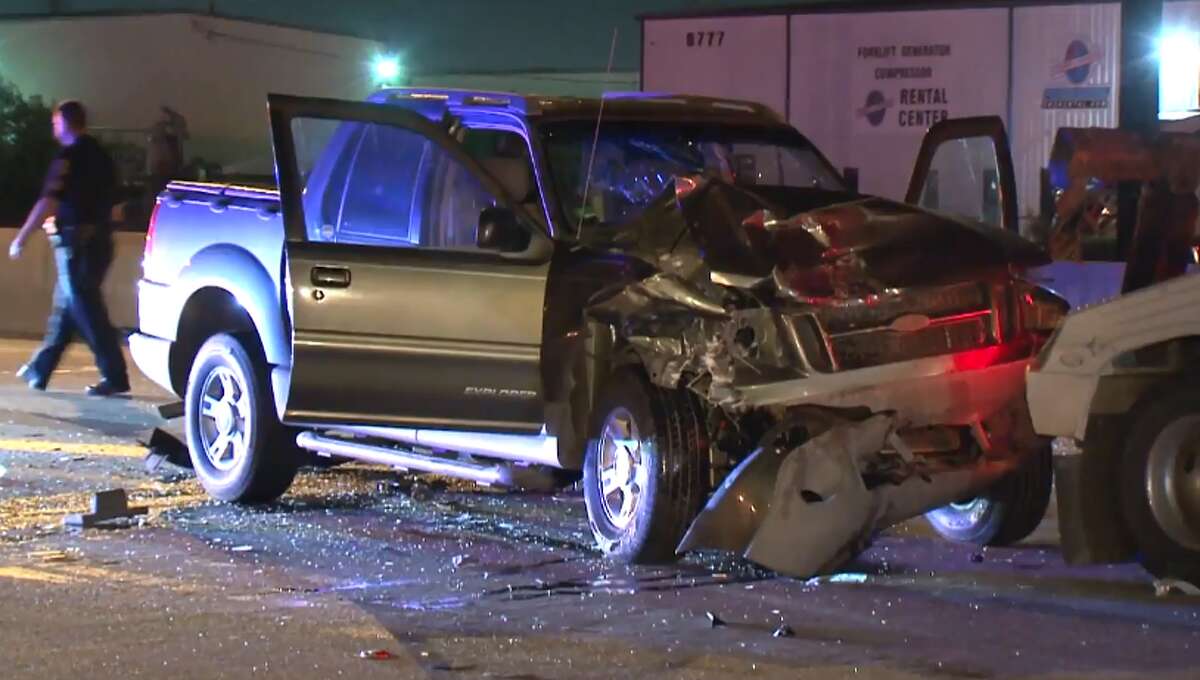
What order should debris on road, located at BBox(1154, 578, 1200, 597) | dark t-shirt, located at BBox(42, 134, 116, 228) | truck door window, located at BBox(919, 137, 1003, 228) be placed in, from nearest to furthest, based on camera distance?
debris on road, located at BBox(1154, 578, 1200, 597)
truck door window, located at BBox(919, 137, 1003, 228)
dark t-shirt, located at BBox(42, 134, 116, 228)

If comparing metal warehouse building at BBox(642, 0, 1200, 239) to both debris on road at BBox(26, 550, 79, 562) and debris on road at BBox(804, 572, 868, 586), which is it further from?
debris on road at BBox(26, 550, 79, 562)

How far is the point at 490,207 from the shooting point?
774 centimetres

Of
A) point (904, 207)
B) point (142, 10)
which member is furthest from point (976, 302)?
point (142, 10)

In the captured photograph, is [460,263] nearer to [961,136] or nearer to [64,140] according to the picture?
[961,136]

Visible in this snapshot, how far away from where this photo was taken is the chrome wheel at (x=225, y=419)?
8.73 m

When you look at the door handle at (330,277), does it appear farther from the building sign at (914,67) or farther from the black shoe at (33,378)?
the building sign at (914,67)

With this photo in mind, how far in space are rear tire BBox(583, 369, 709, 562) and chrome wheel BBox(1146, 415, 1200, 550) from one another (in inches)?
68.0

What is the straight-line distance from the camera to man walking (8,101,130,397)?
1212 cm

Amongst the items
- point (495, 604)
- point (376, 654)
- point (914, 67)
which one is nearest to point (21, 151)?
point (914, 67)

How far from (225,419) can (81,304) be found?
3.82m

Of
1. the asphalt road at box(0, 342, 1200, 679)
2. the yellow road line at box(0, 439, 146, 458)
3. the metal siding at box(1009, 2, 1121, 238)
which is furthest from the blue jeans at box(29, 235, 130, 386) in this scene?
the metal siding at box(1009, 2, 1121, 238)

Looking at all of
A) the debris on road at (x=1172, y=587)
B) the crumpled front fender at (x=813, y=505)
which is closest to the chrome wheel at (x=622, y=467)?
the crumpled front fender at (x=813, y=505)

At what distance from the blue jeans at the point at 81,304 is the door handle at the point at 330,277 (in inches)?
196

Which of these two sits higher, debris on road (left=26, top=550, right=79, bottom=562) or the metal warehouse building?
the metal warehouse building
